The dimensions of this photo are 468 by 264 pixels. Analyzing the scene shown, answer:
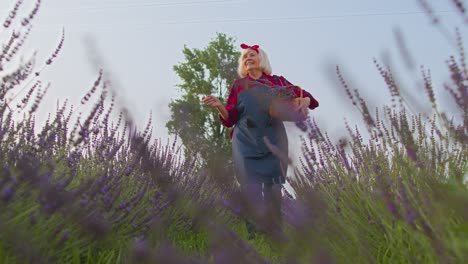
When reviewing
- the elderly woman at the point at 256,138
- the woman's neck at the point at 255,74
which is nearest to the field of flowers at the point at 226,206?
the elderly woman at the point at 256,138

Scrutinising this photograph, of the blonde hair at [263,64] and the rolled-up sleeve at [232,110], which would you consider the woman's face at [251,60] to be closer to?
the blonde hair at [263,64]

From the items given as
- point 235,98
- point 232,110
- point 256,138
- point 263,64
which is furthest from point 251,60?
point 256,138

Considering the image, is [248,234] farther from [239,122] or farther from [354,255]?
[354,255]

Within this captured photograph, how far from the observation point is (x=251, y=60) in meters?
5.31

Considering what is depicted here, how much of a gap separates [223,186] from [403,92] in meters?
0.98

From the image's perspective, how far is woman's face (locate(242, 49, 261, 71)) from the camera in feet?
17.4

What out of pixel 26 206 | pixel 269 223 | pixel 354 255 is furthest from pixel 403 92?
pixel 26 206

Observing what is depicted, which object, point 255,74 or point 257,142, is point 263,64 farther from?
point 257,142

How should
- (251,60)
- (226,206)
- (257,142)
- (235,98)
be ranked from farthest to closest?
1. (251,60)
2. (235,98)
3. (257,142)
4. (226,206)

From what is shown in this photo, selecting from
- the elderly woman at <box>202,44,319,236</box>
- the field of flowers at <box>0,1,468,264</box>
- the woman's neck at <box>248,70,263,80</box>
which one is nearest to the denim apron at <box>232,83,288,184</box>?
the elderly woman at <box>202,44,319,236</box>

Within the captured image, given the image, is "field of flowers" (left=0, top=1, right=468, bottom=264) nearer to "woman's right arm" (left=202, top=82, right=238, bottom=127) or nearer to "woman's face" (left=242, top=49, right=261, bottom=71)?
"woman's right arm" (left=202, top=82, right=238, bottom=127)

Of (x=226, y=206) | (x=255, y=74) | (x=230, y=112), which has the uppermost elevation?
(x=255, y=74)

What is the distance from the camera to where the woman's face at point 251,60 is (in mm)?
5309

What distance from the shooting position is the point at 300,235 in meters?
0.79
